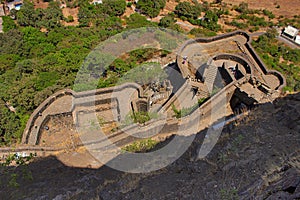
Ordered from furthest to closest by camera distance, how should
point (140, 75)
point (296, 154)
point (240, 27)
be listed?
point (240, 27) < point (140, 75) < point (296, 154)

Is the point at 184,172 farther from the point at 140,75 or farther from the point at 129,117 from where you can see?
the point at 140,75

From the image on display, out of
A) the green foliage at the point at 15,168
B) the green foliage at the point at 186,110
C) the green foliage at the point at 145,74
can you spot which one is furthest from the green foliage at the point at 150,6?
the green foliage at the point at 15,168

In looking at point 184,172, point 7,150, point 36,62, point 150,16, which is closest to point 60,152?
point 7,150

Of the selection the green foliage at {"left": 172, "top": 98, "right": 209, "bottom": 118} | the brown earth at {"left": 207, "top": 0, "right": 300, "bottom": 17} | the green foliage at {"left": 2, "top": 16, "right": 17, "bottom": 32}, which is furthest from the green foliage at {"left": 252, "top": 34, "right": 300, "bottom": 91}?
the green foliage at {"left": 2, "top": 16, "right": 17, "bottom": 32}

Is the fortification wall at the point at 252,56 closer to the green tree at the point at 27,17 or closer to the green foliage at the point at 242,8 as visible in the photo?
the green foliage at the point at 242,8

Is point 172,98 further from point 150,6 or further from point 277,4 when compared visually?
point 277,4

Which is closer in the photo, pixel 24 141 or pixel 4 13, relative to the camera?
pixel 24 141
